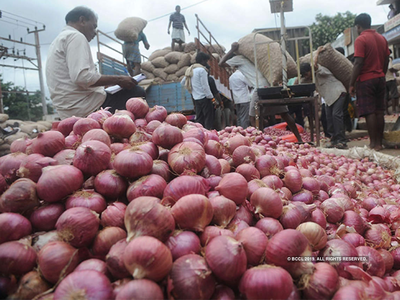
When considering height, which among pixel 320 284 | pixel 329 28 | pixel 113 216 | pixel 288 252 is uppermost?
pixel 329 28

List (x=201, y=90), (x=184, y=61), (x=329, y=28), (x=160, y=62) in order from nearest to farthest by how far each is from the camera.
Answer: (x=201, y=90) → (x=184, y=61) → (x=160, y=62) → (x=329, y=28)

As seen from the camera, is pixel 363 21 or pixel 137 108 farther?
pixel 363 21

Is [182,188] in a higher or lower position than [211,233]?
higher

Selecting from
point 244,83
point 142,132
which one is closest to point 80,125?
point 142,132

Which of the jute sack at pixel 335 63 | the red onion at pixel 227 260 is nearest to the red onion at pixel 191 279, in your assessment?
the red onion at pixel 227 260

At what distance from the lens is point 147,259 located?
819 millimetres

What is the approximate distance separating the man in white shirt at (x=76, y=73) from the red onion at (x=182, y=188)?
228 cm

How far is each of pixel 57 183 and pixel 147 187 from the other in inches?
13.8

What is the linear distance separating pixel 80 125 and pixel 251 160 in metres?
1.03

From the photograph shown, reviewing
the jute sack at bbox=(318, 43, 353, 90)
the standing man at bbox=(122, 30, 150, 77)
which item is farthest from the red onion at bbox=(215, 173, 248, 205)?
the standing man at bbox=(122, 30, 150, 77)

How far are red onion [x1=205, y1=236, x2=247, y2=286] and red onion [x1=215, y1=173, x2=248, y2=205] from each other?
38 centimetres

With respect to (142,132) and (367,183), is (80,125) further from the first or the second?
(367,183)

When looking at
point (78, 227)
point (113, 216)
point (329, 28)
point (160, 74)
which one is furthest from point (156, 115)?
point (329, 28)

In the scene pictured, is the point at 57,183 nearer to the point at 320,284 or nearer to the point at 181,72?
the point at 320,284
